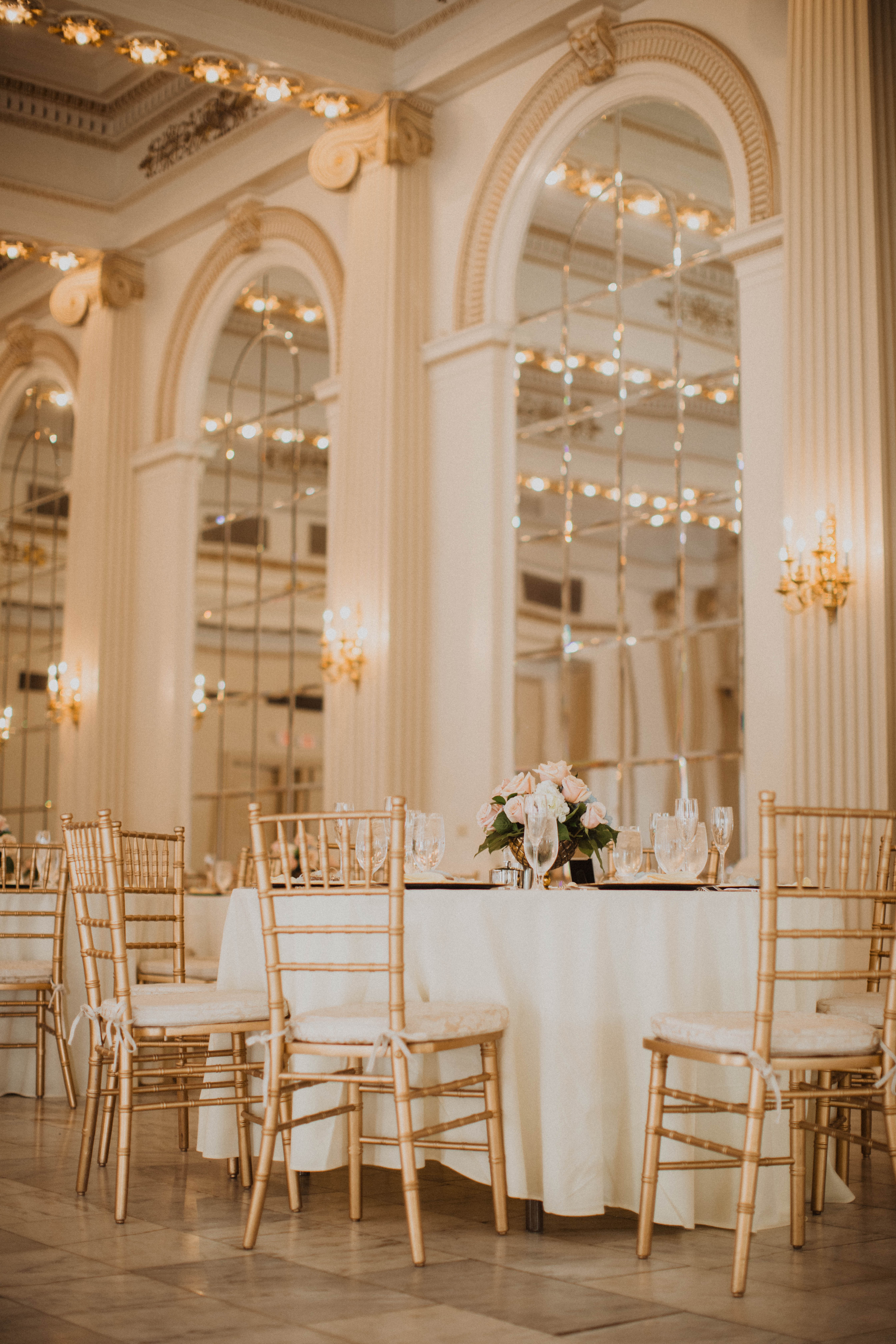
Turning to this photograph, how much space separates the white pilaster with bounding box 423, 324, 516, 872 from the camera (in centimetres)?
882

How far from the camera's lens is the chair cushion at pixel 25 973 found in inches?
237

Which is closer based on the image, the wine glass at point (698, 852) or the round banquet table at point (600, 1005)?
the round banquet table at point (600, 1005)

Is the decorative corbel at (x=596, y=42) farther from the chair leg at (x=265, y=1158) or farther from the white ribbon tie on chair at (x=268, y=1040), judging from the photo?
the chair leg at (x=265, y=1158)

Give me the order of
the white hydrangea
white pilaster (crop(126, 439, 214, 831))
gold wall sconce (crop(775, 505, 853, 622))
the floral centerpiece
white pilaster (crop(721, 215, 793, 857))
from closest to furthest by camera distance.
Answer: the white hydrangea → the floral centerpiece → gold wall sconce (crop(775, 505, 853, 622)) → white pilaster (crop(721, 215, 793, 857)) → white pilaster (crop(126, 439, 214, 831))

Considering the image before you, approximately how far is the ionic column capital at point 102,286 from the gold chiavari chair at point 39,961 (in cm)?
677

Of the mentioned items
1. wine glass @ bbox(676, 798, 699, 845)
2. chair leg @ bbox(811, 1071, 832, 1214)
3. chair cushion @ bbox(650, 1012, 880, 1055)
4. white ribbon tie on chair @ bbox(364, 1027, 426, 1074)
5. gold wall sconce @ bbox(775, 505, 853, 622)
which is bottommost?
chair leg @ bbox(811, 1071, 832, 1214)

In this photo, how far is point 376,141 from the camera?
30.8 feet

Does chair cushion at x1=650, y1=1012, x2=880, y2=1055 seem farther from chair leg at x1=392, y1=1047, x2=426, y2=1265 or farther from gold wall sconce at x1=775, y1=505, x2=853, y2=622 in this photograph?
gold wall sconce at x1=775, y1=505, x2=853, y2=622

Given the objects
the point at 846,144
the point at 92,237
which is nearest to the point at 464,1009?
the point at 846,144

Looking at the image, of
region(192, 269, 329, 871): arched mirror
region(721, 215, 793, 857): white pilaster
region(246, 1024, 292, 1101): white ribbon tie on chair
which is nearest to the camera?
region(246, 1024, 292, 1101): white ribbon tie on chair

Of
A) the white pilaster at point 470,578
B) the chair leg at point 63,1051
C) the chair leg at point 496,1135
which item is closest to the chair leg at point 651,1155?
the chair leg at point 496,1135

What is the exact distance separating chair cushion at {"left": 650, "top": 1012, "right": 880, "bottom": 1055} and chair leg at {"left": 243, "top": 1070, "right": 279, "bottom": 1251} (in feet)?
3.09

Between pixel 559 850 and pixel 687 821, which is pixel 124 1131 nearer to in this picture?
pixel 559 850

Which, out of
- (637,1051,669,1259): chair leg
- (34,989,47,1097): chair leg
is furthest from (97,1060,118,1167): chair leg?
(637,1051,669,1259): chair leg
